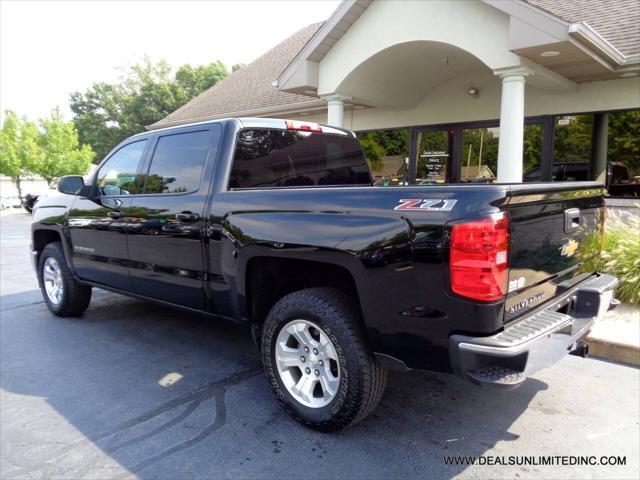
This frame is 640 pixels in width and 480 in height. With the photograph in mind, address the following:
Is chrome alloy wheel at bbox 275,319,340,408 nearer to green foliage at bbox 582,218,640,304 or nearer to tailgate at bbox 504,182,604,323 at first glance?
tailgate at bbox 504,182,604,323

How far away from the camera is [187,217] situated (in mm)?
3711

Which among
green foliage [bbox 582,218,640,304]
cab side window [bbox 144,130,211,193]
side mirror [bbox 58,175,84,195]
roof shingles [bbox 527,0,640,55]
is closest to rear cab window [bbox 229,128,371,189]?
cab side window [bbox 144,130,211,193]

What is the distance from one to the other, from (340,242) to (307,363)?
34.3 inches

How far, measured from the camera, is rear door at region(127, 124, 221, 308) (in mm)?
3719

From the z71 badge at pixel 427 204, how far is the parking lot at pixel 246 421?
144cm

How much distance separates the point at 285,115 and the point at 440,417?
11.8 metres

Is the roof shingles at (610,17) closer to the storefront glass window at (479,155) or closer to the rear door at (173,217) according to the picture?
the storefront glass window at (479,155)

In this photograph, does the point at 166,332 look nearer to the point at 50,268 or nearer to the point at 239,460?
the point at 50,268

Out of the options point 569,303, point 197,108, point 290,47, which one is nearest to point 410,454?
point 569,303

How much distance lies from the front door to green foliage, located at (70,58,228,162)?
43.6m

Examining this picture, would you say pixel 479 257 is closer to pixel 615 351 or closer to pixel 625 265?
pixel 615 351

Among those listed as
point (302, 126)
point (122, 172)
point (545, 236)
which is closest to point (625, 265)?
point (545, 236)

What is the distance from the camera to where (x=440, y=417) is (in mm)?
3287

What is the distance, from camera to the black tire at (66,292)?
5405mm
